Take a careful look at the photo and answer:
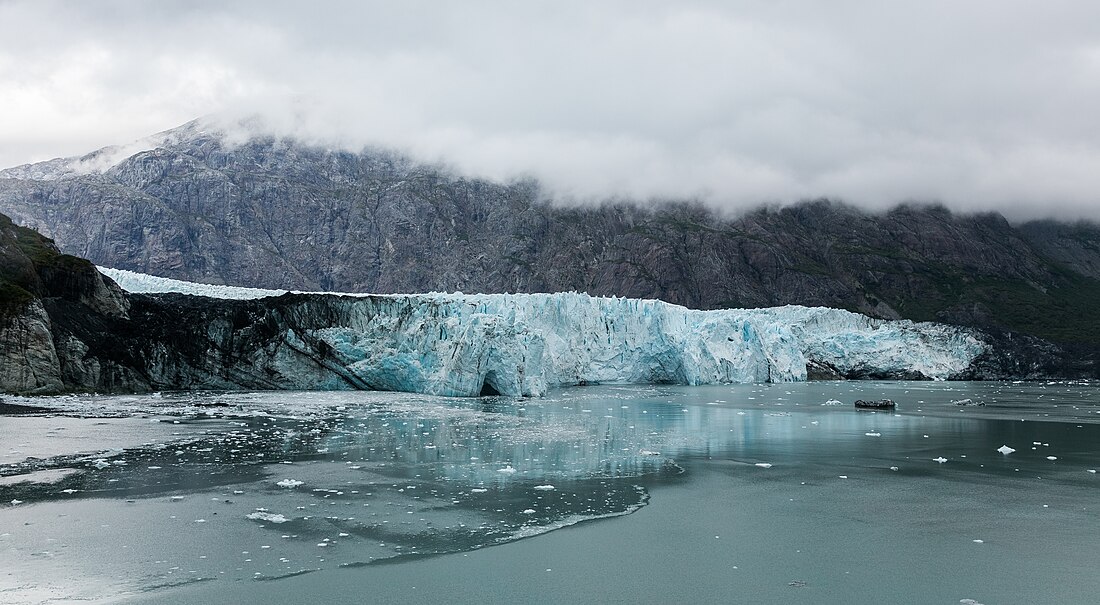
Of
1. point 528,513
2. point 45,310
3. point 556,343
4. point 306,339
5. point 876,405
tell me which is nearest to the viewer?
point 528,513

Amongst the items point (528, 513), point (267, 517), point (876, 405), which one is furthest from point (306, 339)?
point (528, 513)

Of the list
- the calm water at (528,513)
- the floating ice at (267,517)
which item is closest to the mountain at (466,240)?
the calm water at (528,513)

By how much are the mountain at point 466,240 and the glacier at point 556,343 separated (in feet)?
176

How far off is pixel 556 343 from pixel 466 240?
268 feet

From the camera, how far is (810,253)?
420ft

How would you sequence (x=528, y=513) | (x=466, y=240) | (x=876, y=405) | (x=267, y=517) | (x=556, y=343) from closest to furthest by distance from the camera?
1. (x=267, y=517)
2. (x=528, y=513)
3. (x=876, y=405)
4. (x=556, y=343)
5. (x=466, y=240)

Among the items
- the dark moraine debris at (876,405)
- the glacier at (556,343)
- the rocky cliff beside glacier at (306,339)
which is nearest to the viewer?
the rocky cliff beside glacier at (306,339)

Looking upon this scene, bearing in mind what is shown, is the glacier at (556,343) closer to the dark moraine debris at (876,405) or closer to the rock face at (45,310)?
the rock face at (45,310)

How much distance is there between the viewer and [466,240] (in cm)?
12000

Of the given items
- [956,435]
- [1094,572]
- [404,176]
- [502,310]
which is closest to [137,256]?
[404,176]

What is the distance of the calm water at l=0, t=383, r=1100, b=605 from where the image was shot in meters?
6.93

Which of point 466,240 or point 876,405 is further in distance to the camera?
point 466,240

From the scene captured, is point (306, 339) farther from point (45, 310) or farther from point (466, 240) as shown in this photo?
point (466, 240)

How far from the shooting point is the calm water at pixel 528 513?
693 cm
